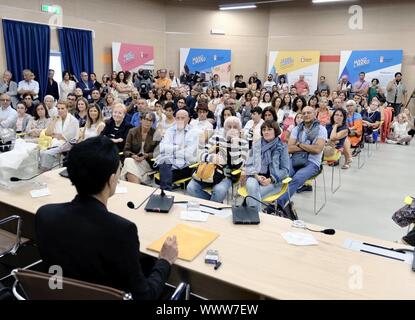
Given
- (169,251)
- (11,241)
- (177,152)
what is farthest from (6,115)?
(169,251)

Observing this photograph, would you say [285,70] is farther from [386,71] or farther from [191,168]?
[191,168]

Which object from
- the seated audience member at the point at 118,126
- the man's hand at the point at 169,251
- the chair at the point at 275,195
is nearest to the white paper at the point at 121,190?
the man's hand at the point at 169,251

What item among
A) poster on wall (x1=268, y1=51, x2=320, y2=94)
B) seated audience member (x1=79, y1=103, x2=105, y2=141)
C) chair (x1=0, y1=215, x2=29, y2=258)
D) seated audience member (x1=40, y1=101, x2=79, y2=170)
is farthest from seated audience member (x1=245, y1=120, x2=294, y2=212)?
poster on wall (x1=268, y1=51, x2=320, y2=94)

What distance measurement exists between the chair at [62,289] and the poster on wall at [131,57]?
1003 centimetres

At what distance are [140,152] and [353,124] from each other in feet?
12.3

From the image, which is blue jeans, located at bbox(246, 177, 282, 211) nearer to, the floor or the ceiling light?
the floor

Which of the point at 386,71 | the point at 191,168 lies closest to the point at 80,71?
the point at 191,168

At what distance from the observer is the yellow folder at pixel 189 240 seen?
1.70m

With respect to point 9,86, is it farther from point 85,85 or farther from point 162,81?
point 162,81

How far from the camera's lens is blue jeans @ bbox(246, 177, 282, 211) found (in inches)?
126

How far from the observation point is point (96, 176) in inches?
52.7

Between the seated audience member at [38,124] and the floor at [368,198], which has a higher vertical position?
the seated audience member at [38,124]

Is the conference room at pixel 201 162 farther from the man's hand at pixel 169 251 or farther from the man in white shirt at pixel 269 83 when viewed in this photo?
the man in white shirt at pixel 269 83

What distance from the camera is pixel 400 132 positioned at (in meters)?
7.72
